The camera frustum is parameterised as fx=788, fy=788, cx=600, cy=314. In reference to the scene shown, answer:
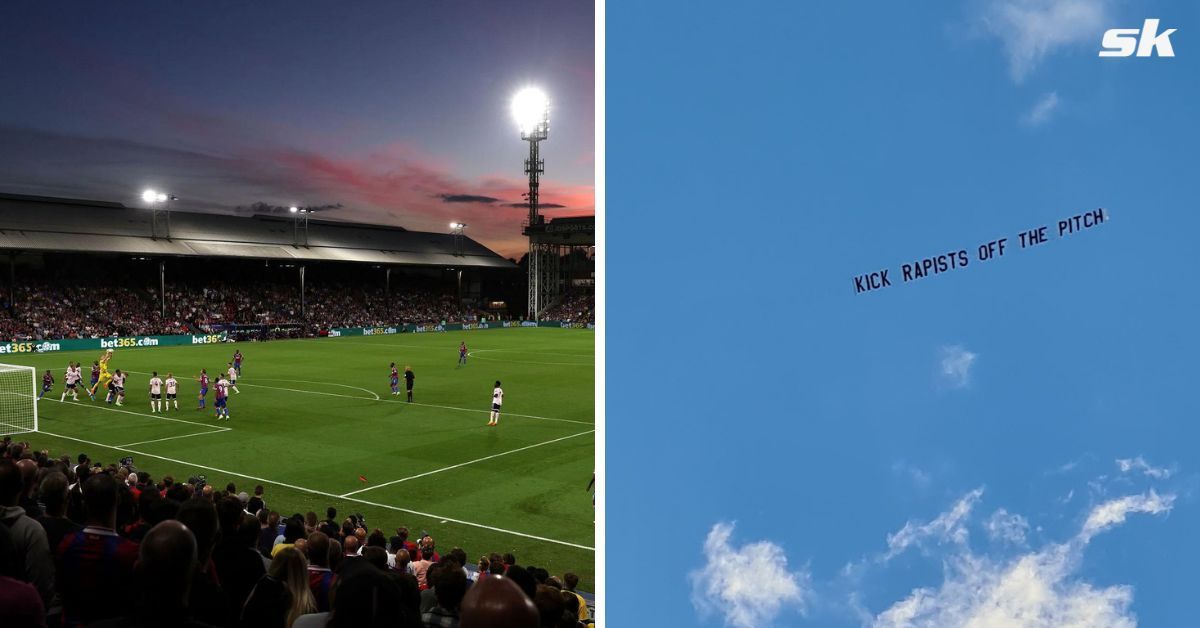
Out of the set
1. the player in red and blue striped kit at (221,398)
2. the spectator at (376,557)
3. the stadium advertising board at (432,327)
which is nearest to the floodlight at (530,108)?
the stadium advertising board at (432,327)

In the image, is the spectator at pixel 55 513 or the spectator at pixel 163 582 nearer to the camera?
the spectator at pixel 163 582

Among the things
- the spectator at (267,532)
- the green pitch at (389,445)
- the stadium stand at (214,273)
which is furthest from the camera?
the stadium stand at (214,273)

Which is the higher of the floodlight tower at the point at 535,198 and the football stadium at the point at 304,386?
the floodlight tower at the point at 535,198

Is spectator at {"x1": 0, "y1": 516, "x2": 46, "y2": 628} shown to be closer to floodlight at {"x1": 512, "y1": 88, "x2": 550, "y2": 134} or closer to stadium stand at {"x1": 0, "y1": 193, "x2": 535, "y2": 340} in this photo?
stadium stand at {"x1": 0, "y1": 193, "x2": 535, "y2": 340}

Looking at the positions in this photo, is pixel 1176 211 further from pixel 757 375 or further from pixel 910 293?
pixel 757 375

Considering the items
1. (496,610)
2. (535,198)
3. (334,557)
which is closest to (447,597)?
(496,610)

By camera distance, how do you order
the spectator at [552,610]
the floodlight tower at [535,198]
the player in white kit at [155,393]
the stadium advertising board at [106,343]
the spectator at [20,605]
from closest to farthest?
the spectator at [20,605]
the spectator at [552,610]
the player in white kit at [155,393]
the stadium advertising board at [106,343]
the floodlight tower at [535,198]

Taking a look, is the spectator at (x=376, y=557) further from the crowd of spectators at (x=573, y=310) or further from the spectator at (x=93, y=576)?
the crowd of spectators at (x=573, y=310)

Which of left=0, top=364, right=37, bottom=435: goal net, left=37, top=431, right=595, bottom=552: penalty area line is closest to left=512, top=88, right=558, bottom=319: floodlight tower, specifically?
left=0, top=364, right=37, bottom=435: goal net
